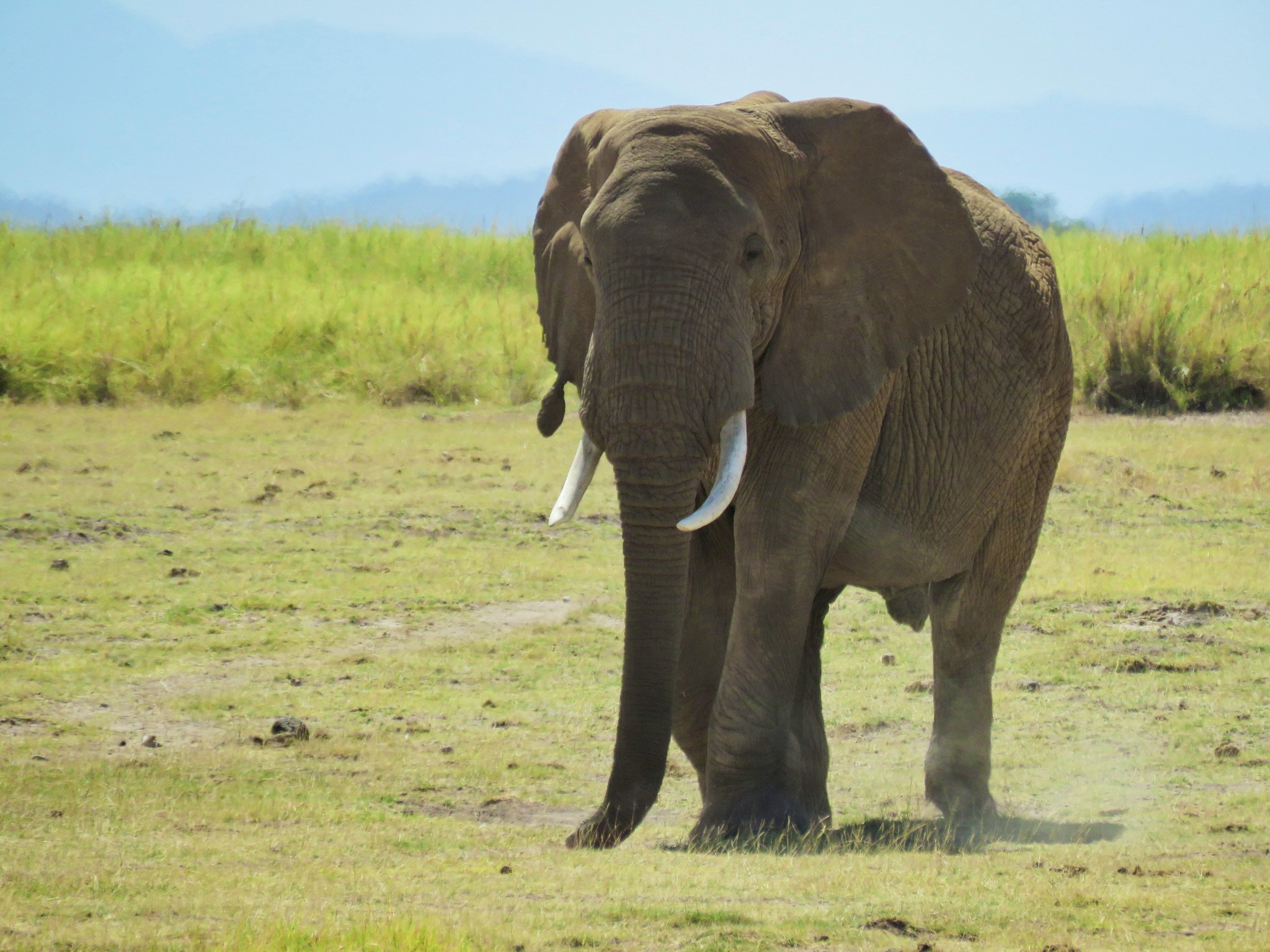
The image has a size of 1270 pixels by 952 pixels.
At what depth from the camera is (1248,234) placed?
21.6 metres

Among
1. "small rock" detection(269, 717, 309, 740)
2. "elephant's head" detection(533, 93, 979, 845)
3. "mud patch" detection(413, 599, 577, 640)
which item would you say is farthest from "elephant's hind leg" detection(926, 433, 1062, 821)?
"mud patch" detection(413, 599, 577, 640)

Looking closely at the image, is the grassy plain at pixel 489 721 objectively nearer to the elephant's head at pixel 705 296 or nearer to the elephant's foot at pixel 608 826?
the elephant's foot at pixel 608 826

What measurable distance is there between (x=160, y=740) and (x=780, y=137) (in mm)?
3430

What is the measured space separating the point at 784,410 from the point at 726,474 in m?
0.56

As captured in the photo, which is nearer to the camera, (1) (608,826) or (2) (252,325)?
(1) (608,826)

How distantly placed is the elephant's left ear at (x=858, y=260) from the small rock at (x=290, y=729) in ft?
8.51

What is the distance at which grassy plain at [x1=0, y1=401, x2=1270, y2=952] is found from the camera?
4.01 m

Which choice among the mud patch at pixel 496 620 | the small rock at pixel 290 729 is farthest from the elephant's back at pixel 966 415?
the mud patch at pixel 496 620

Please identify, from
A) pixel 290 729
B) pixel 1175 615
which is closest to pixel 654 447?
pixel 290 729

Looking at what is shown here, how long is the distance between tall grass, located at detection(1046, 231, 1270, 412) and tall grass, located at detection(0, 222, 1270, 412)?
0.06ft

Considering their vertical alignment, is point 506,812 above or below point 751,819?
below

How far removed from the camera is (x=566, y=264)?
568 cm

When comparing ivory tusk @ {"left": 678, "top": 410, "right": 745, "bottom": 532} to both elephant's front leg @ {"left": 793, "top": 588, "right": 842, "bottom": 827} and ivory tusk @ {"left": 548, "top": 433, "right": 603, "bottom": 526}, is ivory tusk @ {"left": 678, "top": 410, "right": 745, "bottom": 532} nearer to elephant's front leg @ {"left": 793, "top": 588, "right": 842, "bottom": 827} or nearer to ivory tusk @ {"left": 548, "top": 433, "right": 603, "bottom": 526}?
ivory tusk @ {"left": 548, "top": 433, "right": 603, "bottom": 526}

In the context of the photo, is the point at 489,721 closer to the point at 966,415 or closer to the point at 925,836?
the point at 925,836
